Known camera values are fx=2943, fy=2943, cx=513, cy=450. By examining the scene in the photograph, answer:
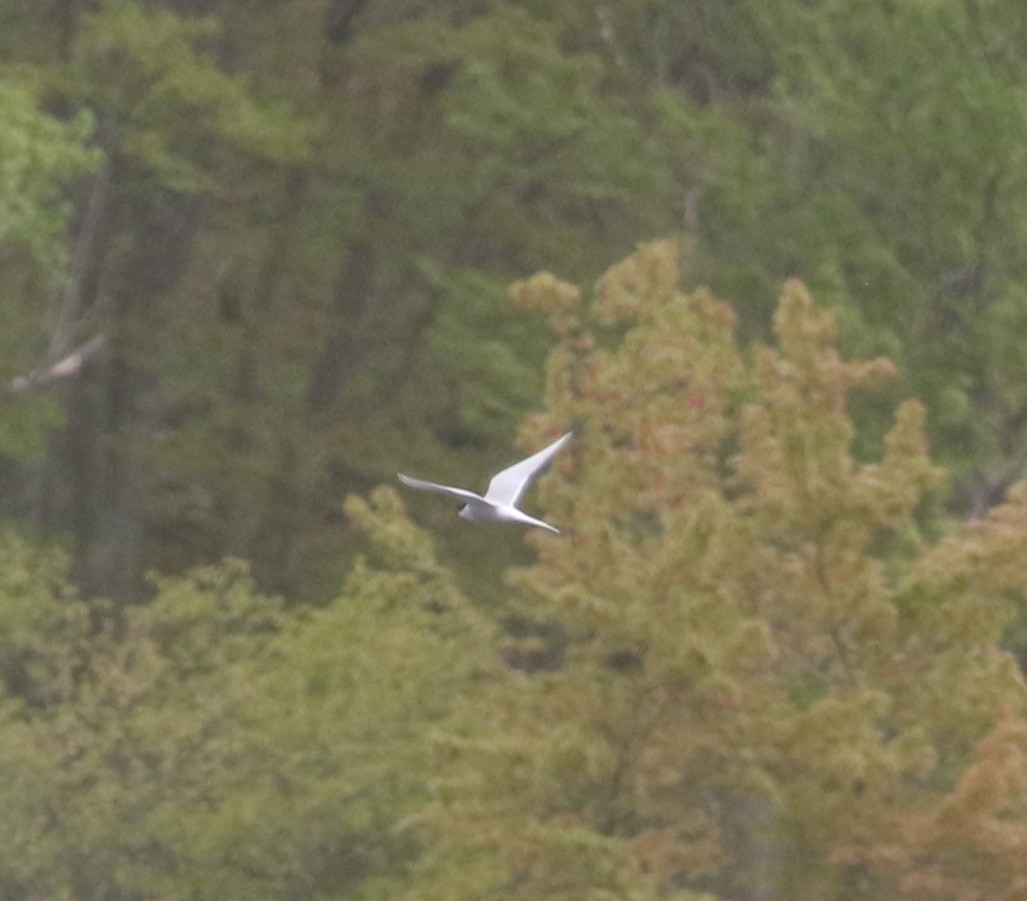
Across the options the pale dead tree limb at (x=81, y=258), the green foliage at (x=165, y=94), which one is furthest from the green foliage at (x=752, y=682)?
the pale dead tree limb at (x=81, y=258)

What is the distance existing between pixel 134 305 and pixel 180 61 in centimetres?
378

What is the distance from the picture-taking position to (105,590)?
2519 centimetres

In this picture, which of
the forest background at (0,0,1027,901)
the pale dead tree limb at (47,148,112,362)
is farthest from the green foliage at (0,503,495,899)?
the pale dead tree limb at (47,148,112,362)

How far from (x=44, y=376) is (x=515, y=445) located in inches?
172

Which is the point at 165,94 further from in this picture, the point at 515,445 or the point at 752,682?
the point at 752,682

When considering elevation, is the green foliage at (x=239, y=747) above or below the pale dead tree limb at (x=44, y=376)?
below

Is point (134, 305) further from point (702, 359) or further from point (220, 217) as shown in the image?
point (702, 359)

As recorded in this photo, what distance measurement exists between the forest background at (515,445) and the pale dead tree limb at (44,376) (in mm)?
89

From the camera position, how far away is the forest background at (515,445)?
1672 cm

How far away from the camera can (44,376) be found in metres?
23.0

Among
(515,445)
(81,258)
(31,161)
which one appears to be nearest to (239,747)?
(515,445)

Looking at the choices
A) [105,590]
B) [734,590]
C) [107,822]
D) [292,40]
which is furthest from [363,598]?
[292,40]

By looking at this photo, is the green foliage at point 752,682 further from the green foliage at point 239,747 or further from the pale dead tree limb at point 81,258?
the pale dead tree limb at point 81,258

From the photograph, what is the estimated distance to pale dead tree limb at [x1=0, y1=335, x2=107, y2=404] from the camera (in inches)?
902
